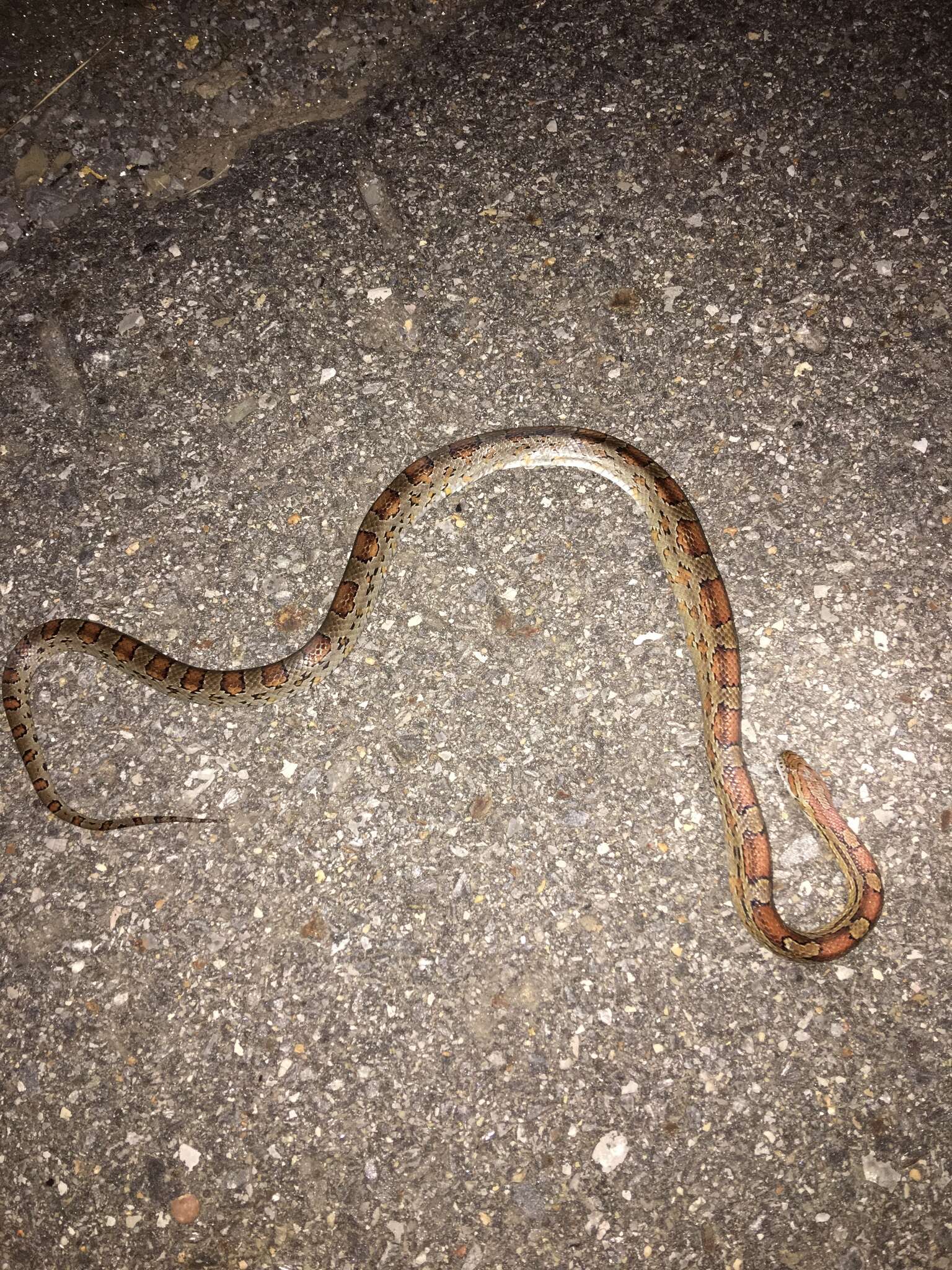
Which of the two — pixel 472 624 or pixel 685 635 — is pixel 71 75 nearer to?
pixel 472 624

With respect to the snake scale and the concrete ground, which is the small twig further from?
the snake scale

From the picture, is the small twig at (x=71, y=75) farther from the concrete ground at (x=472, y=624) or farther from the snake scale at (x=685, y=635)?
the snake scale at (x=685, y=635)

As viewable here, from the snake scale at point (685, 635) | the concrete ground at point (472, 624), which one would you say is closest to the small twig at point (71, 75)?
the concrete ground at point (472, 624)

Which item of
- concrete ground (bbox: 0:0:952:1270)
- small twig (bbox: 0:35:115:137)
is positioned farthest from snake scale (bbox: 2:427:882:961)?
small twig (bbox: 0:35:115:137)

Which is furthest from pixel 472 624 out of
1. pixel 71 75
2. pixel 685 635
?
pixel 71 75

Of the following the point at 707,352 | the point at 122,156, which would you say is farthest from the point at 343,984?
the point at 122,156
